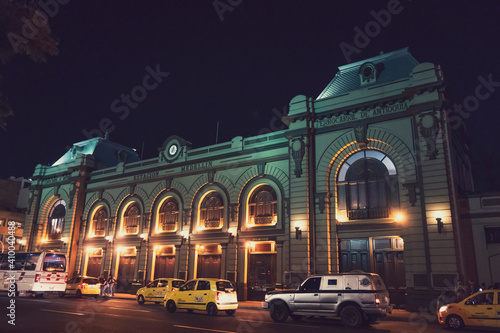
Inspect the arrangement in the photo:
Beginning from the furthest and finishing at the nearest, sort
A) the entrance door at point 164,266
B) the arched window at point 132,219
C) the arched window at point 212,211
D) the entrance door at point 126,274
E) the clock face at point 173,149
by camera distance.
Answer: the arched window at point 132,219
the clock face at point 173,149
the entrance door at point 126,274
the entrance door at point 164,266
the arched window at point 212,211

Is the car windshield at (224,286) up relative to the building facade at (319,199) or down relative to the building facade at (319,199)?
down

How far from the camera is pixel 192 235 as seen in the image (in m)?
29.4

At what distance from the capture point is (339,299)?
14320 mm

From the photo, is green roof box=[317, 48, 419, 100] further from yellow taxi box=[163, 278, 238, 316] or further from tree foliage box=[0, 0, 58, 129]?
tree foliage box=[0, 0, 58, 129]

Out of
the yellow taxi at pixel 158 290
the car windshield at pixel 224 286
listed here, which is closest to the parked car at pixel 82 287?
the yellow taxi at pixel 158 290

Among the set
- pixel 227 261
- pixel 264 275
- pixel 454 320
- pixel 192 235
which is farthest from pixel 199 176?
pixel 454 320

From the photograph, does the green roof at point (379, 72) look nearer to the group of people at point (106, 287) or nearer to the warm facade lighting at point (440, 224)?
the warm facade lighting at point (440, 224)

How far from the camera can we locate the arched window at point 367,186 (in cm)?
2211

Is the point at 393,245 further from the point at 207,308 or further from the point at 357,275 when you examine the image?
the point at 207,308

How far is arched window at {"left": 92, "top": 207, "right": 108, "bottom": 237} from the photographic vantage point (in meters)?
35.9

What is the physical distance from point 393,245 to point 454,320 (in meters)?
7.50

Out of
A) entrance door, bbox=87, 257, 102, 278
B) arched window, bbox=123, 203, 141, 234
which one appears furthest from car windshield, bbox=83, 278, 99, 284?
entrance door, bbox=87, 257, 102, 278

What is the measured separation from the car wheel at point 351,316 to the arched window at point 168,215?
19535mm

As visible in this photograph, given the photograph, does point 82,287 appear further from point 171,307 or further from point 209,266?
point 171,307
